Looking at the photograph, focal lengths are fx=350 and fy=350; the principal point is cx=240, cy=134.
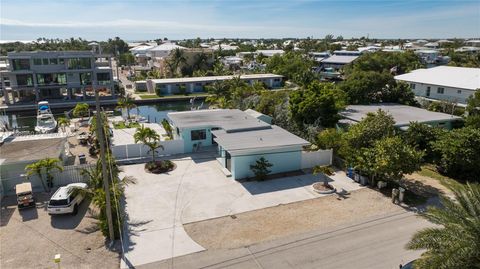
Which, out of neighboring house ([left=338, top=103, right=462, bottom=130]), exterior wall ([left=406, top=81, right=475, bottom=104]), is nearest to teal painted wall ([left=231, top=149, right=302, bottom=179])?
neighboring house ([left=338, top=103, right=462, bottom=130])

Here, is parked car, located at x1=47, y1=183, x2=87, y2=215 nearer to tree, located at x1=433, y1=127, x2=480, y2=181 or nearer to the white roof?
tree, located at x1=433, y1=127, x2=480, y2=181

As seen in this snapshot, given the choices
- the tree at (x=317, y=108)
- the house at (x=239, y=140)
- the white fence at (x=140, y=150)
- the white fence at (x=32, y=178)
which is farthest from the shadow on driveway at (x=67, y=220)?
the tree at (x=317, y=108)

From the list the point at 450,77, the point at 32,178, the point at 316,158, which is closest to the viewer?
the point at 32,178

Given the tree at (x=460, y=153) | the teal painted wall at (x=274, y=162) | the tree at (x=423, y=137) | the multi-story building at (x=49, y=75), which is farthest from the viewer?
the multi-story building at (x=49, y=75)

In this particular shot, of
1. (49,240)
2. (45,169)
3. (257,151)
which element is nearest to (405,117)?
(257,151)

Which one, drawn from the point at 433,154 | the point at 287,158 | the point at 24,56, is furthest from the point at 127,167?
the point at 24,56

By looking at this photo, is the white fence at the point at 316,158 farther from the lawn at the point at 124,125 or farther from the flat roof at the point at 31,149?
the lawn at the point at 124,125

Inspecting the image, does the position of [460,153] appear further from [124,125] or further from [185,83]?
[185,83]
